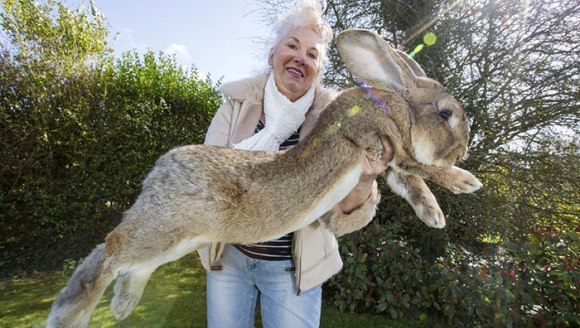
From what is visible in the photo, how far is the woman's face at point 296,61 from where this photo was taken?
227cm

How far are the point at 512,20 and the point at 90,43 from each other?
6844 millimetres

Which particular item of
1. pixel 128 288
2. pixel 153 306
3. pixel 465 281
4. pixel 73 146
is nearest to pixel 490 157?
pixel 465 281

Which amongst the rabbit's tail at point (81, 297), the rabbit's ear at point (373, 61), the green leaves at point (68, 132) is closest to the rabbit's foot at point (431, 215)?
the rabbit's ear at point (373, 61)

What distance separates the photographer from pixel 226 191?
1.59 m

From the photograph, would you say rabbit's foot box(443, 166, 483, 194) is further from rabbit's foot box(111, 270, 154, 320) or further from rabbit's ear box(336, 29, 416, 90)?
rabbit's foot box(111, 270, 154, 320)

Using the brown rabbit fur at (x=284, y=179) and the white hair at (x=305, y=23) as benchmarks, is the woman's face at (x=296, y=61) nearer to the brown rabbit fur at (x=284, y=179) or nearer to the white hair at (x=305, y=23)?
the white hair at (x=305, y=23)

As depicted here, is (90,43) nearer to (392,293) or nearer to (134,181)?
(134,181)

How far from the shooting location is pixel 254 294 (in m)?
2.28

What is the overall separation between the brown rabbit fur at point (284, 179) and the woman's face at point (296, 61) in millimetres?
513

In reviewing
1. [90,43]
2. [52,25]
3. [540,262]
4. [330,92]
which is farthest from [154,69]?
[540,262]

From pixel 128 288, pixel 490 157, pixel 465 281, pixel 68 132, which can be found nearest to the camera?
pixel 128 288

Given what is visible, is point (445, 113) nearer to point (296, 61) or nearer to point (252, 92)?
point (296, 61)

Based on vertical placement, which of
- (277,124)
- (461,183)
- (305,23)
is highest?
(305,23)

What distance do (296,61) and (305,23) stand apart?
0.28m
